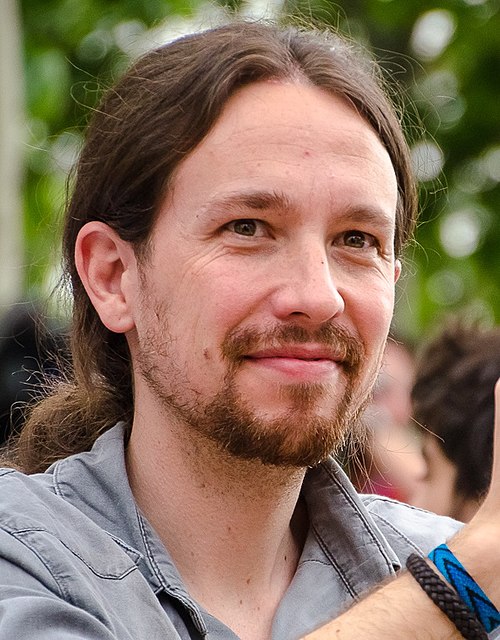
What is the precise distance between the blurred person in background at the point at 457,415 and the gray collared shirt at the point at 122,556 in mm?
1318

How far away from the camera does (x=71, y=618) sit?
2.55 meters

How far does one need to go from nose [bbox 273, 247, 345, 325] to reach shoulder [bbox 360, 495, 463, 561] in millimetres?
613

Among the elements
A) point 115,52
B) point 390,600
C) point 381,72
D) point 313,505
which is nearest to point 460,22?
point 115,52

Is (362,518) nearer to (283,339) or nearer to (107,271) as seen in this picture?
(283,339)

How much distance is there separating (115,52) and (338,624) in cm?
688

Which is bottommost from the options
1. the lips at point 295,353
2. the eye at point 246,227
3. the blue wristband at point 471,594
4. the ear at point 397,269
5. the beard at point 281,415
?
the blue wristband at point 471,594

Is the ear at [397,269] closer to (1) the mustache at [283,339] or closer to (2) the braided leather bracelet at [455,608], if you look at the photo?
(1) the mustache at [283,339]

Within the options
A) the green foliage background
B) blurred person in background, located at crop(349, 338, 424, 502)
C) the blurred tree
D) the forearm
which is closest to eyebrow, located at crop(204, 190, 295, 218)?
the forearm

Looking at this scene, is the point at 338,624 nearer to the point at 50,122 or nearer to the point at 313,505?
the point at 313,505

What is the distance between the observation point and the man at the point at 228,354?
110 inches

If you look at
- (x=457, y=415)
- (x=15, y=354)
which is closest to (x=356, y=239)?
(x=457, y=415)

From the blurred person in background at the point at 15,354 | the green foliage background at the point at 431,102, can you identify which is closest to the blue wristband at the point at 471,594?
the blurred person in background at the point at 15,354

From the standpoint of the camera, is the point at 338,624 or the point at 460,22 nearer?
the point at 338,624

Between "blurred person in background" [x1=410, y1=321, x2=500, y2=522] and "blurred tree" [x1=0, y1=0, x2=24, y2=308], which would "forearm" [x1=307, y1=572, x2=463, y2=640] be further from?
"blurred tree" [x1=0, y1=0, x2=24, y2=308]
